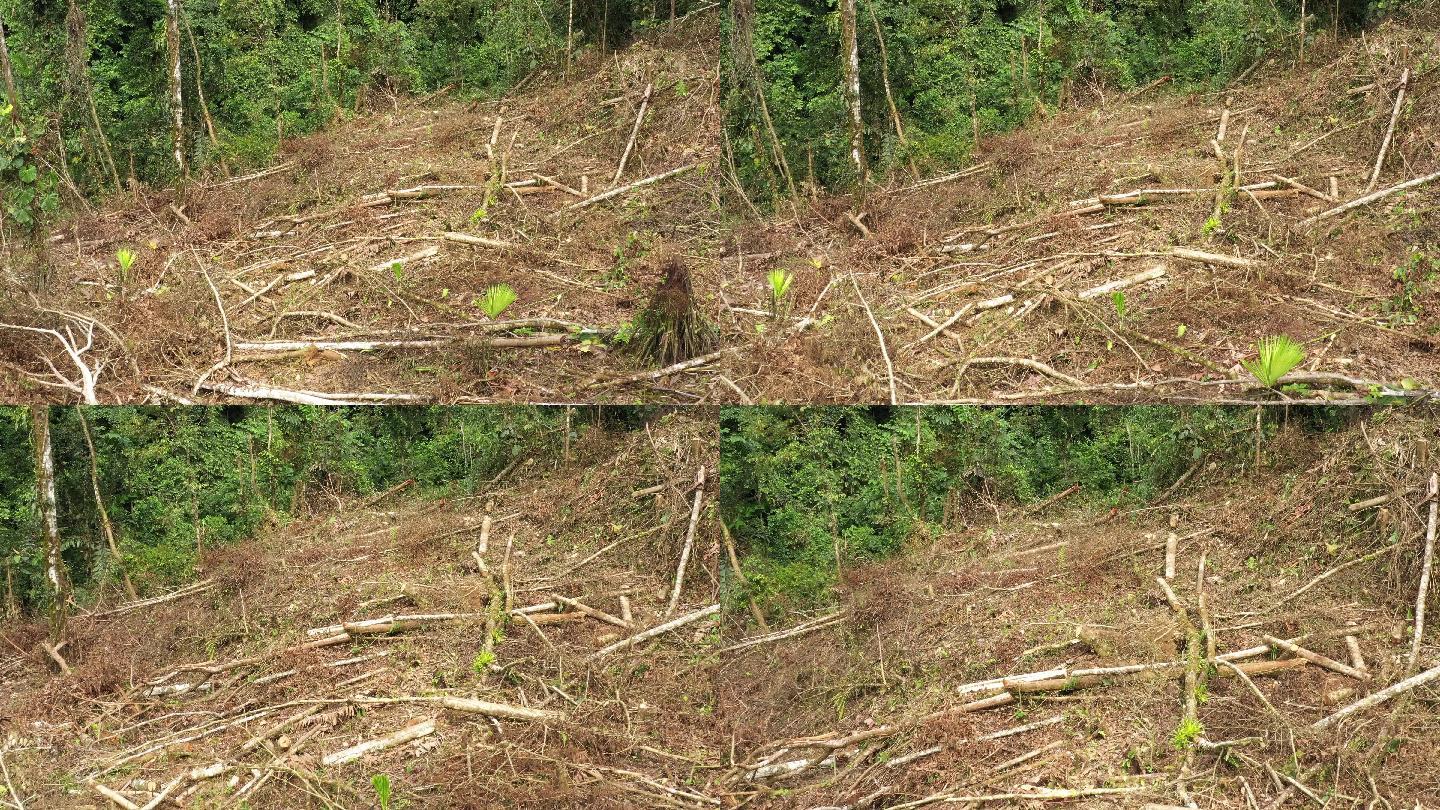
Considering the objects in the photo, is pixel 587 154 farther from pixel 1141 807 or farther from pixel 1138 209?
pixel 1141 807

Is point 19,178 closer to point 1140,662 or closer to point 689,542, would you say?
point 689,542

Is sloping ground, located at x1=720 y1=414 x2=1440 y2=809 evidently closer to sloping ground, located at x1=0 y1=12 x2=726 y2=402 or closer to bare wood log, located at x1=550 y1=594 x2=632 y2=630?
bare wood log, located at x1=550 y1=594 x2=632 y2=630

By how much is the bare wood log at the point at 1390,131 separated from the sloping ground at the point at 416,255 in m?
4.53

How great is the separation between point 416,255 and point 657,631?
3.13 m

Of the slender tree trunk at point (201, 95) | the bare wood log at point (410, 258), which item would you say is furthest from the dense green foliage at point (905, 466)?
the slender tree trunk at point (201, 95)

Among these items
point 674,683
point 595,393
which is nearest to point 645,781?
point 674,683

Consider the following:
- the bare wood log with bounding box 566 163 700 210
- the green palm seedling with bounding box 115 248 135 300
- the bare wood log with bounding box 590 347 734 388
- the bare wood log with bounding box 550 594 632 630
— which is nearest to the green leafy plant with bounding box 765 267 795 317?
the bare wood log with bounding box 590 347 734 388

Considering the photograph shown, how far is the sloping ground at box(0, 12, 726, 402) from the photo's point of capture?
6.33 m

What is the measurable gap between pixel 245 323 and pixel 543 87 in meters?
3.51

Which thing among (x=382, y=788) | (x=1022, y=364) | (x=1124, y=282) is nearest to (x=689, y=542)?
(x=382, y=788)

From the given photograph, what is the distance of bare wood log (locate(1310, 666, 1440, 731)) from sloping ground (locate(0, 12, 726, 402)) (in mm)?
3462

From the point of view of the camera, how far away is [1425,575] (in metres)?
5.48

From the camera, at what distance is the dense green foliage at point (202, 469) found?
7.02m

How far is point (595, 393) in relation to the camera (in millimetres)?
6129
